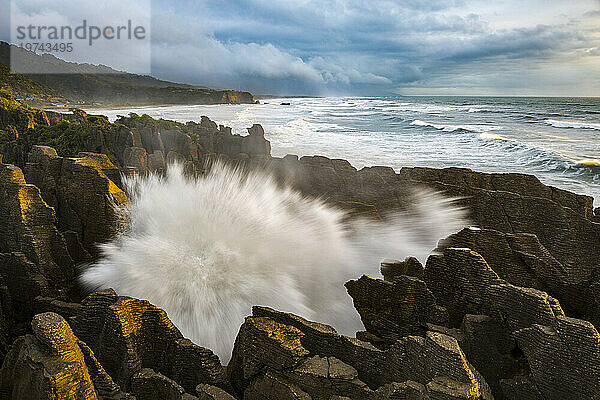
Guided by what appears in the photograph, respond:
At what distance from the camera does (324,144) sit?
2352 cm

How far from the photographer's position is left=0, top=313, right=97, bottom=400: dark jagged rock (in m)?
2.26

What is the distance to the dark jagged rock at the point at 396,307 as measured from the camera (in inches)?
140

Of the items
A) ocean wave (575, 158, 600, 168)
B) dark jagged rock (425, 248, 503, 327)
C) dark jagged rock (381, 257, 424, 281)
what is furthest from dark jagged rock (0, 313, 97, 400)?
ocean wave (575, 158, 600, 168)

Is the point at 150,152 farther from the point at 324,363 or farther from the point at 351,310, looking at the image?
the point at 324,363

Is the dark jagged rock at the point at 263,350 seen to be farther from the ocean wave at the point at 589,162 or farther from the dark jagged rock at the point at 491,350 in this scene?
the ocean wave at the point at 589,162

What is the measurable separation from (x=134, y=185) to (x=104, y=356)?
150 inches

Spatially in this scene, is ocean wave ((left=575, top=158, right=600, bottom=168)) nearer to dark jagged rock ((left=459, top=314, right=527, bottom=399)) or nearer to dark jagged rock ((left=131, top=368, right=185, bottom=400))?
dark jagged rock ((left=459, top=314, right=527, bottom=399))

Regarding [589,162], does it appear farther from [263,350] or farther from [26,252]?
[26,252]

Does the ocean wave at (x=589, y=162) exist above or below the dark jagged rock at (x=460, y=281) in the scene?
above

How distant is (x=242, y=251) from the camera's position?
509 centimetres

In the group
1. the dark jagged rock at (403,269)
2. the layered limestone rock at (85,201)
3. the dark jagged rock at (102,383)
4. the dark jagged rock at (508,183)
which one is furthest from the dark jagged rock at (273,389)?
the dark jagged rock at (508,183)

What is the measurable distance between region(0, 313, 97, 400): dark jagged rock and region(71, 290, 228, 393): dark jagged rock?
0.57 m

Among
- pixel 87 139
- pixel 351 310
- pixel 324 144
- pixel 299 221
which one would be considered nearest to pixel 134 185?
pixel 299 221

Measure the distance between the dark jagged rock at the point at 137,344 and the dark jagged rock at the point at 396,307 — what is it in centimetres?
155
